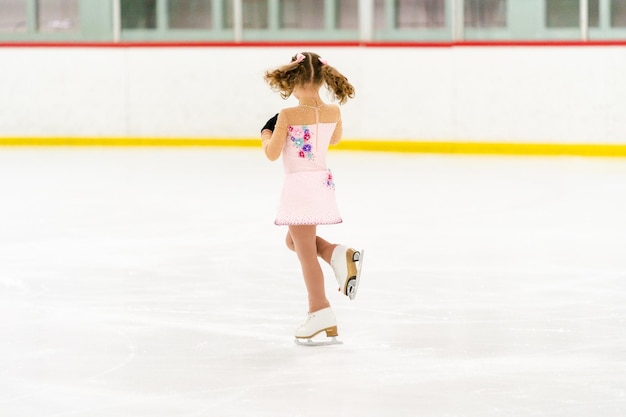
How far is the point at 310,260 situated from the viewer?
12.1 feet

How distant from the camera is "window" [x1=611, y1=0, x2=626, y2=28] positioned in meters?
11.6

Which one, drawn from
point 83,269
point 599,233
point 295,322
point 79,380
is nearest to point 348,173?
point 599,233

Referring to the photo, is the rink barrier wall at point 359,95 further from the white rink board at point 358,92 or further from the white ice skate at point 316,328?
the white ice skate at point 316,328

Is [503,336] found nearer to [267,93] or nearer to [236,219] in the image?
[236,219]

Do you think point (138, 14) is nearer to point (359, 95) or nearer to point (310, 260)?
point (359, 95)

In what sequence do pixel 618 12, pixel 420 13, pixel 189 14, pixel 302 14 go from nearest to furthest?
pixel 618 12
pixel 420 13
pixel 302 14
pixel 189 14

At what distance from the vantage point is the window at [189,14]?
43.1 ft

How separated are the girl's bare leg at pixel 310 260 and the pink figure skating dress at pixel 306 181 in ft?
0.22

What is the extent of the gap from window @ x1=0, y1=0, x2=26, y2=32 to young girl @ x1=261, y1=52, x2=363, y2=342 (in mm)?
10132

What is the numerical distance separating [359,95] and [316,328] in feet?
26.8

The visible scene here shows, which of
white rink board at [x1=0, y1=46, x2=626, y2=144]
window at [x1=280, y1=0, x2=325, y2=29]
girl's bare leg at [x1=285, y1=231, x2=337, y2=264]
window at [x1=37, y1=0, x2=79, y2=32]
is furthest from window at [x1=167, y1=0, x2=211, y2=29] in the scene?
girl's bare leg at [x1=285, y1=231, x2=337, y2=264]

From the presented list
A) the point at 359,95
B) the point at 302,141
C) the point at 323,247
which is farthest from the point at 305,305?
the point at 359,95

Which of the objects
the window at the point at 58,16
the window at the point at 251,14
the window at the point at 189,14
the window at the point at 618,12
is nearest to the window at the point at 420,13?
the window at the point at 251,14

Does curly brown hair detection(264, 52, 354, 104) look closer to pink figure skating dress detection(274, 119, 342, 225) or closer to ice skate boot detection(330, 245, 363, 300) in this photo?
pink figure skating dress detection(274, 119, 342, 225)
